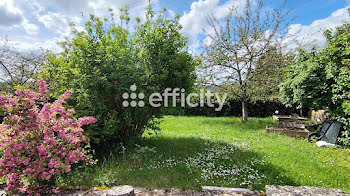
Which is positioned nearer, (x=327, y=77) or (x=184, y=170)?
(x=184, y=170)

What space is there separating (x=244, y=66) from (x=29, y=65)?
922 cm

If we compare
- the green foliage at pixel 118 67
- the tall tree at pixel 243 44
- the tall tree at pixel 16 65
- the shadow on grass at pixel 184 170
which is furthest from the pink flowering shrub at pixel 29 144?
the tall tree at pixel 243 44

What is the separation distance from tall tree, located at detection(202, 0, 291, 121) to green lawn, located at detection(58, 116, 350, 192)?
4.75m

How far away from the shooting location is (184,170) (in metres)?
3.67

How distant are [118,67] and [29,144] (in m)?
2.06

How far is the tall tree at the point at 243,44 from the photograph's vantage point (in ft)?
30.8

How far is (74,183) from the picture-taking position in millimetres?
3174

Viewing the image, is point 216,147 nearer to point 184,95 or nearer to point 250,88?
point 184,95

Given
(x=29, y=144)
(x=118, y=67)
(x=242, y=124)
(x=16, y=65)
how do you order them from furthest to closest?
(x=242, y=124) < (x=16, y=65) < (x=118, y=67) < (x=29, y=144)

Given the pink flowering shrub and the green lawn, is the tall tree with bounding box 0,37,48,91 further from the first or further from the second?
the green lawn

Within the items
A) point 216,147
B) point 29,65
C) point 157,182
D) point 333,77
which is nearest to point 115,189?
point 157,182

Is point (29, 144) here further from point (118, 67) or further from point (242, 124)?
point (242, 124)

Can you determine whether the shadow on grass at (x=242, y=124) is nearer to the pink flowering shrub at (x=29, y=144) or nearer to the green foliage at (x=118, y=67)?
the green foliage at (x=118, y=67)

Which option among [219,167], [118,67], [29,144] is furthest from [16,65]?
[219,167]
